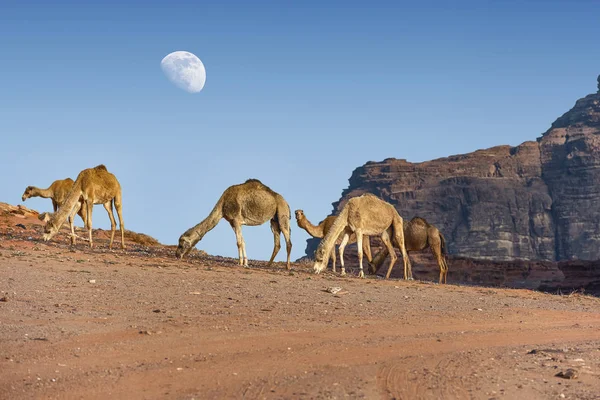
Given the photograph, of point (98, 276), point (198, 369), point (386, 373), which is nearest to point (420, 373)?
point (386, 373)

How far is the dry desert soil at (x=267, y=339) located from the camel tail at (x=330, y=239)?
2.14 m

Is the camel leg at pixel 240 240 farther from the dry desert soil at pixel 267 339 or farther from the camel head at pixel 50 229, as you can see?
the camel head at pixel 50 229

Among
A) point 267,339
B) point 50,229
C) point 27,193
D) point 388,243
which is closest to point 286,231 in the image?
point 388,243

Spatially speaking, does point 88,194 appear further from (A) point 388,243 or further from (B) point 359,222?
(A) point 388,243

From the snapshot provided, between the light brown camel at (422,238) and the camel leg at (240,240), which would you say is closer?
the camel leg at (240,240)

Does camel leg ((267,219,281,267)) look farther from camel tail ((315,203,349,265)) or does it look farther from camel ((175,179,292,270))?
camel tail ((315,203,349,265))

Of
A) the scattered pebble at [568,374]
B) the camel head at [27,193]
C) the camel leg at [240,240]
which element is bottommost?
the scattered pebble at [568,374]

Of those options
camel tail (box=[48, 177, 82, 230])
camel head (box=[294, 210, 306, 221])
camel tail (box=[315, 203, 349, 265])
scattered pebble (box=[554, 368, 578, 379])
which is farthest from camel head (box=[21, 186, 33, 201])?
scattered pebble (box=[554, 368, 578, 379])

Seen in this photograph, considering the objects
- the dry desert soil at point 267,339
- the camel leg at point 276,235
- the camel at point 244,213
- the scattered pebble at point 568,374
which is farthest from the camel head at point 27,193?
the scattered pebble at point 568,374

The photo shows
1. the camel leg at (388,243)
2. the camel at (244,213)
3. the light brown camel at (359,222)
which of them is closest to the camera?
the light brown camel at (359,222)

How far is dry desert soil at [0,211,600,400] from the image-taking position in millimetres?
9953

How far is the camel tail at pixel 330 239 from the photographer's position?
25172 millimetres

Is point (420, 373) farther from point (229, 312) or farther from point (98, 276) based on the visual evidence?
point (98, 276)

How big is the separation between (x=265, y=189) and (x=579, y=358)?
49.6 feet
